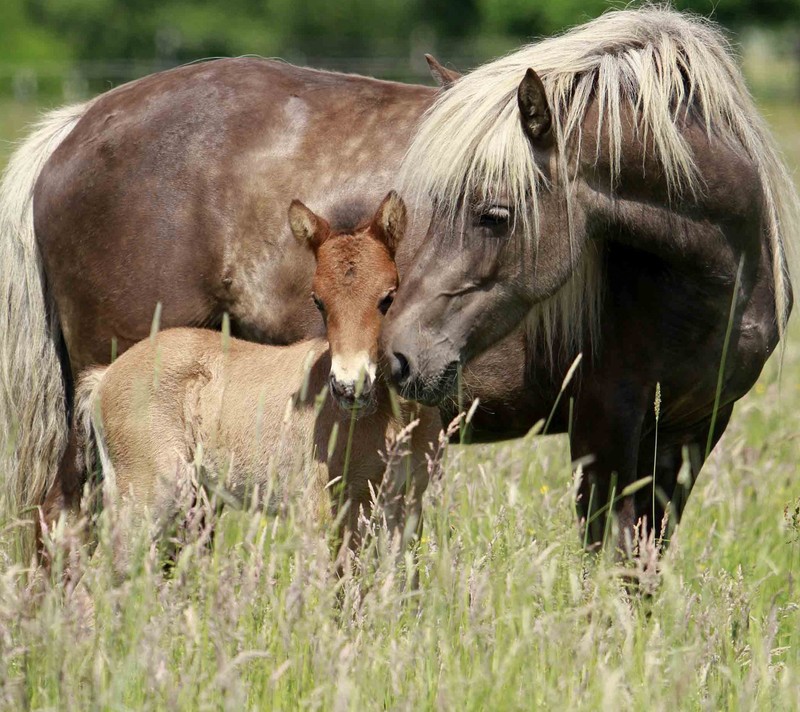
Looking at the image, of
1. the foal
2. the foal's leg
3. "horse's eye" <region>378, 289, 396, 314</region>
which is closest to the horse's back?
the foal

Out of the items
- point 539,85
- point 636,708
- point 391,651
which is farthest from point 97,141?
point 636,708

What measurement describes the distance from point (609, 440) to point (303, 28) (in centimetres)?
4220

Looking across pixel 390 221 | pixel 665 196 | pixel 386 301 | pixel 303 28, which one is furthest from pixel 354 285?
pixel 303 28

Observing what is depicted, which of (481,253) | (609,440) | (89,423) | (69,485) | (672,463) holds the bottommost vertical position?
(69,485)

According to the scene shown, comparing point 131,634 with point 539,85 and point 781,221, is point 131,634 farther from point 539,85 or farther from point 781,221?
point 781,221

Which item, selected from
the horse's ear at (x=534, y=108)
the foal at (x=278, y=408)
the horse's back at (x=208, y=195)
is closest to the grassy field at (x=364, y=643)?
the foal at (x=278, y=408)

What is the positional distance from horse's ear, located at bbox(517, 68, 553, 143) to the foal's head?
1.38 ft

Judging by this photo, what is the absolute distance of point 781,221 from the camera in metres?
3.50

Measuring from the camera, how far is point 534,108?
3053mm

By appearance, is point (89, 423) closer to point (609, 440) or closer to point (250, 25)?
point (609, 440)

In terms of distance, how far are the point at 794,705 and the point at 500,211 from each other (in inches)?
57.6

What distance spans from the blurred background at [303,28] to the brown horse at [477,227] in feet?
92.8

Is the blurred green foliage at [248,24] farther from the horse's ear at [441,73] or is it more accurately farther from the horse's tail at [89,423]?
the horse's tail at [89,423]

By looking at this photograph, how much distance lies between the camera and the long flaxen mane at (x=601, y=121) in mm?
3082
